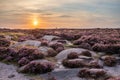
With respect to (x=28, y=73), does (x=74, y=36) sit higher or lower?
lower

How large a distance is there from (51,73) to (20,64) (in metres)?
4.68

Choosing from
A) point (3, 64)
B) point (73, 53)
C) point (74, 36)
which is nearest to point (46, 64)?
point (73, 53)

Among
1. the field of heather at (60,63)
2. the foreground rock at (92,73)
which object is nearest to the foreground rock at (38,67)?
the field of heather at (60,63)

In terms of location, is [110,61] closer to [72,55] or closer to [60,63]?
[72,55]

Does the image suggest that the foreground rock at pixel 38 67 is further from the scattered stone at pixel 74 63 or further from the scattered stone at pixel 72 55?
the scattered stone at pixel 72 55

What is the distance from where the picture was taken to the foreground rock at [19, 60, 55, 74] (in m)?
26.5

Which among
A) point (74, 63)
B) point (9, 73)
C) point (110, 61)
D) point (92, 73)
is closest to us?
point (92, 73)

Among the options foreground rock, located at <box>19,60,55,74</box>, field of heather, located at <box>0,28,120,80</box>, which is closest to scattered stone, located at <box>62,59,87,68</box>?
field of heather, located at <box>0,28,120,80</box>

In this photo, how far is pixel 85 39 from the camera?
38.5 m

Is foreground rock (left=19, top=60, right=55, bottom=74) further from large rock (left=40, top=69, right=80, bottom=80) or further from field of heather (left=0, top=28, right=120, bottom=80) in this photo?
large rock (left=40, top=69, right=80, bottom=80)

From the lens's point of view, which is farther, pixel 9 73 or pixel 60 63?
pixel 60 63

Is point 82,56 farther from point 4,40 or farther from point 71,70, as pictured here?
point 4,40

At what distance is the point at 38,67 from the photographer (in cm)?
2680

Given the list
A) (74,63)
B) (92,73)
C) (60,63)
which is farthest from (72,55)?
(92,73)
